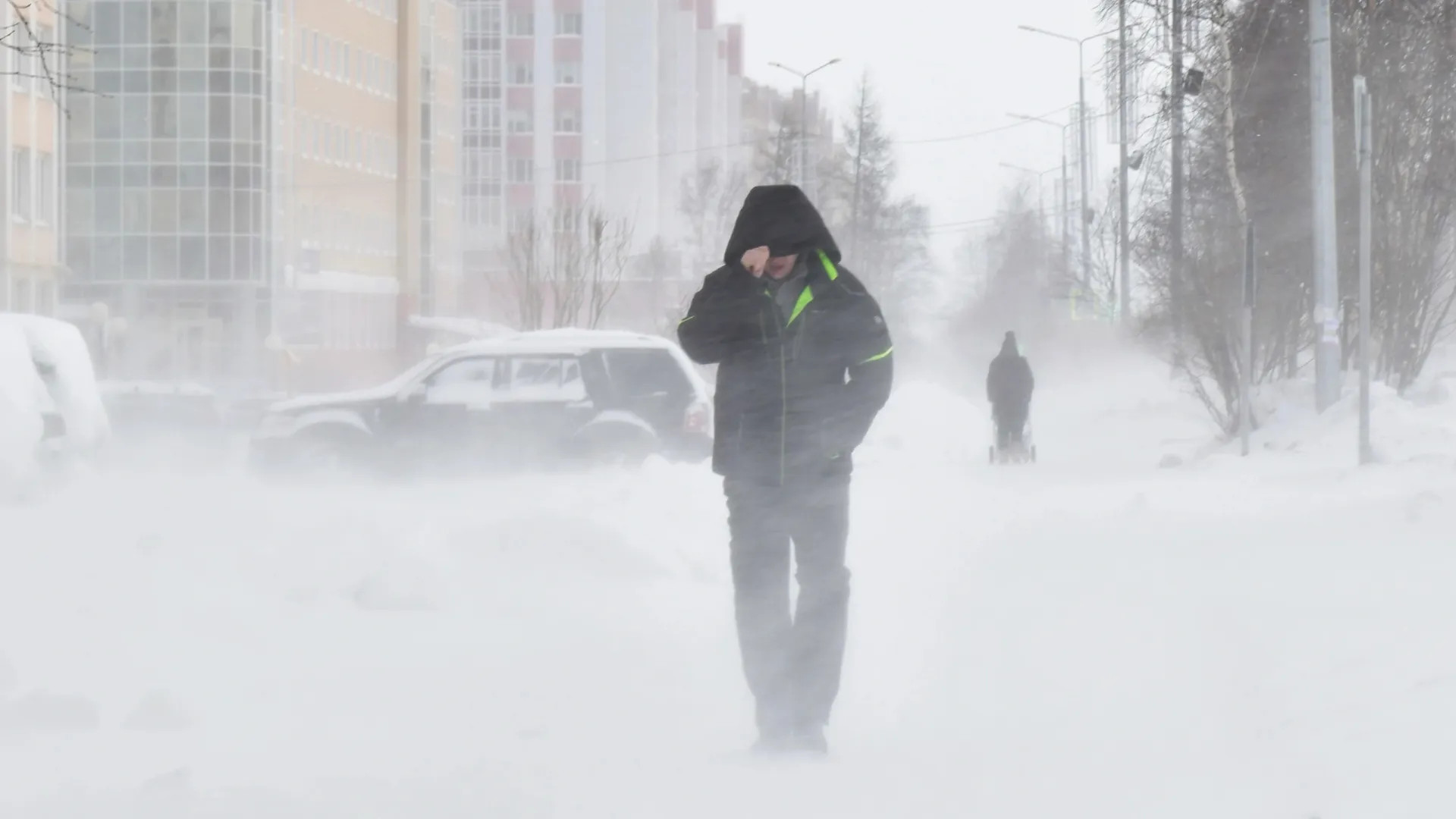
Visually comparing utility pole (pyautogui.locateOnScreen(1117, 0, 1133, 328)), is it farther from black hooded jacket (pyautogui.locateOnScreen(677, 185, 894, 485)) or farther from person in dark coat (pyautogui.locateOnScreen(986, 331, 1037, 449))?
black hooded jacket (pyautogui.locateOnScreen(677, 185, 894, 485))

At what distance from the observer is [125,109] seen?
7519 cm

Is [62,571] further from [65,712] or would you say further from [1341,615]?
[1341,615]

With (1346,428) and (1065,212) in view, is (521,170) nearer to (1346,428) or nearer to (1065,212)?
(1065,212)

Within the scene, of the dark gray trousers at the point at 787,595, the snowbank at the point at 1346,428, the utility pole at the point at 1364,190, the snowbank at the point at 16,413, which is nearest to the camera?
the dark gray trousers at the point at 787,595

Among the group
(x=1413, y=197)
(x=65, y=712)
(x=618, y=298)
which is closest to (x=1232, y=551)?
(x=65, y=712)

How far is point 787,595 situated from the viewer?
7.02m

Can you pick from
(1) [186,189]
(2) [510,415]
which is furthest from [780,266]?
(1) [186,189]

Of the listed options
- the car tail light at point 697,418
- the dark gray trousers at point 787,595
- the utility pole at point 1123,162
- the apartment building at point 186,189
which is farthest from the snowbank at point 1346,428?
the apartment building at point 186,189

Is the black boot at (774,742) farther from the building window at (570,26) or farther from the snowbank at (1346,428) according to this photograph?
the building window at (570,26)

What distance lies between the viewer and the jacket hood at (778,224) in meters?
6.63

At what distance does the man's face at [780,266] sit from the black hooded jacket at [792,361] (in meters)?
0.03

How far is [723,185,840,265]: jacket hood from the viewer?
21.7ft

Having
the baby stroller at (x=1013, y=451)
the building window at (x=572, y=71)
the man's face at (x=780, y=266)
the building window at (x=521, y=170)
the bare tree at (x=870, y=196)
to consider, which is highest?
the building window at (x=572, y=71)

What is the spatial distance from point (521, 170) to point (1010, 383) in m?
114
